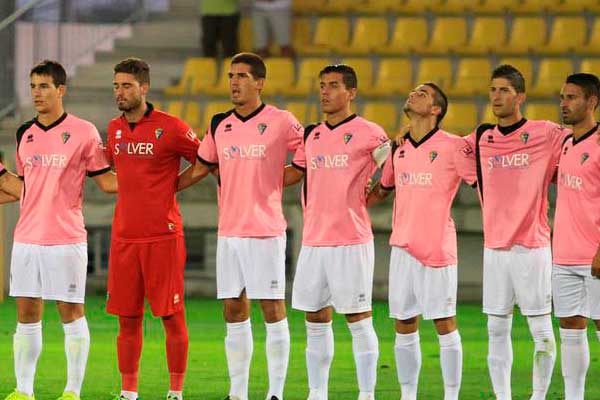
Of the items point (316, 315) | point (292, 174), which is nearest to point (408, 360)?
point (316, 315)

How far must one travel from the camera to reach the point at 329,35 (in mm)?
Result: 19984

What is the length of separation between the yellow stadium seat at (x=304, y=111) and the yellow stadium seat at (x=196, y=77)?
1.44 metres

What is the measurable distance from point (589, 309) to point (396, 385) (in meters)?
2.22

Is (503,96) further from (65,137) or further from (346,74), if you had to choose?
(65,137)

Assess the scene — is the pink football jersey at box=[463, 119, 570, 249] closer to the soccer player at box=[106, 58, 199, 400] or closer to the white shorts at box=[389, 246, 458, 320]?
the white shorts at box=[389, 246, 458, 320]

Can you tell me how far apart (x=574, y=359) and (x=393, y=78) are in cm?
990

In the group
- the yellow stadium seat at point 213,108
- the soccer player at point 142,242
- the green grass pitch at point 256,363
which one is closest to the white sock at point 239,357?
the soccer player at point 142,242

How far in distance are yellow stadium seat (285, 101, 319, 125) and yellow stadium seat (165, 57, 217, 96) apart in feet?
4.74

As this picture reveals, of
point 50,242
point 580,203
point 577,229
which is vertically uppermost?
point 580,203

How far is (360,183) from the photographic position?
9781 millimetres

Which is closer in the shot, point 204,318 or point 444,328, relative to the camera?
point 444,328

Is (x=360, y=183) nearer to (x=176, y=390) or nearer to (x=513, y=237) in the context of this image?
(x=513, y=237)

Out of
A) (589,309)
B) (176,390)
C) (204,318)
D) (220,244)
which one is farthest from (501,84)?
(204,318)

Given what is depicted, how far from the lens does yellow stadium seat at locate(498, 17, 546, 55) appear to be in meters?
19.4
